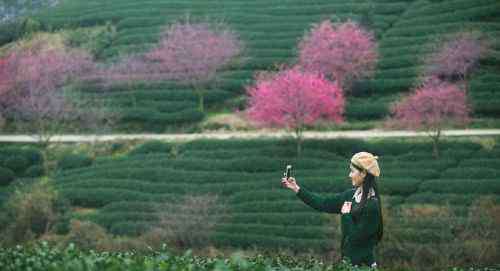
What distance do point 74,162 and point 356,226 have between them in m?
27.3

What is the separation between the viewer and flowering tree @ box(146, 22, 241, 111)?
1561 inches

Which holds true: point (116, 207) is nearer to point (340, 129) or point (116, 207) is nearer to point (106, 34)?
point (340, 129)

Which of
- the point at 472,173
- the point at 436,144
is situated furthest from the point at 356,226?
the point at 436,144

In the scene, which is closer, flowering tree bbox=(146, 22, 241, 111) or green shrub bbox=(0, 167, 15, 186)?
green shrub bbox=(0, 167, 15, 186)

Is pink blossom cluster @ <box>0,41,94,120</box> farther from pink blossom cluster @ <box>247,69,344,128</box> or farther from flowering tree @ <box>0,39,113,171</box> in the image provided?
pink blossom cluster @ <box>247,69,344,128</box>

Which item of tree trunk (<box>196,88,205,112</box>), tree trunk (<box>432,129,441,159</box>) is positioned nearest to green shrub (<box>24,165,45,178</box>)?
tree trunk (<box>196,88,205,112</box>)

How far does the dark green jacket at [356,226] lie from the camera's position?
938 cm

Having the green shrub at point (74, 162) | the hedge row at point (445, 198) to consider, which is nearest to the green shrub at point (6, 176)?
the green shrub at point (74, 162)

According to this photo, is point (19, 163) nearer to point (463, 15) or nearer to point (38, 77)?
point (38, 77)

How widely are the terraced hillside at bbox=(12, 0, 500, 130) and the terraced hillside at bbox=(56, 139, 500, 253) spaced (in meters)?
4.72

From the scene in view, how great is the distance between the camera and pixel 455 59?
37.2 metres

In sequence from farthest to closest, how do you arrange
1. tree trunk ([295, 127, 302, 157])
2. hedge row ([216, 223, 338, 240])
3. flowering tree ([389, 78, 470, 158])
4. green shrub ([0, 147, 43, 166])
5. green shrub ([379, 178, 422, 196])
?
green shrub ([0, 147, 43, 166]), tree trunk ([295, 127, 302, 157]), flowering tree ([389, 78, 470, 158]), green shrub ([379, 178, 422, 196]), hedge row ([216, 223, 338, 240])

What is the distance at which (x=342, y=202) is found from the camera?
963cm

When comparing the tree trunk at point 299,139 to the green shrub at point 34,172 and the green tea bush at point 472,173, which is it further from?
the green shrub at point 34,172
